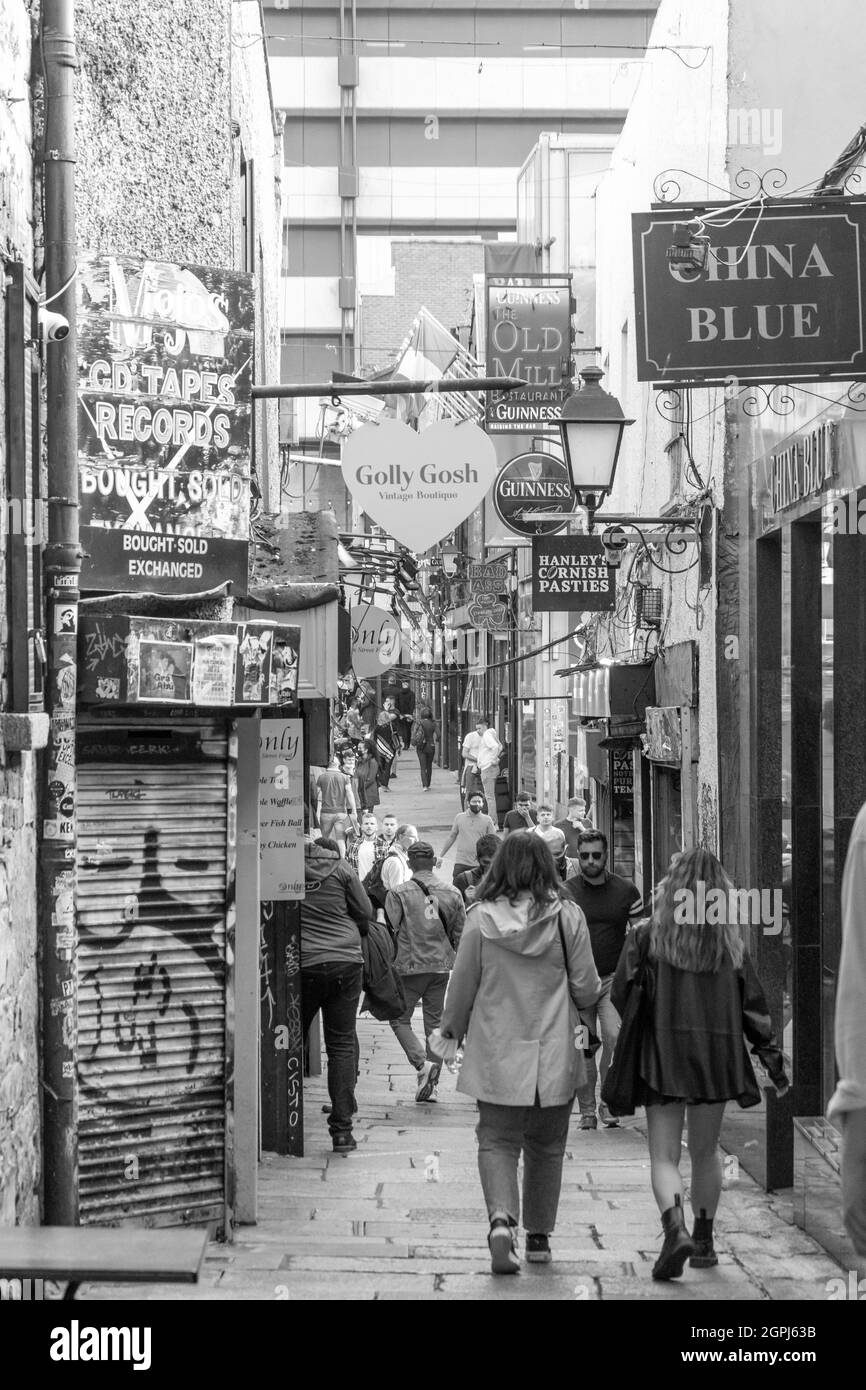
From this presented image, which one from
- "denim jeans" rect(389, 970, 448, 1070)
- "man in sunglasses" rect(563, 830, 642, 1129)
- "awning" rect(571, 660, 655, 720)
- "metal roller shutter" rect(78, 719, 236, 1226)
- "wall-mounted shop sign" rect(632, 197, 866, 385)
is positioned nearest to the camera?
"metal roller shutter" rect(78, 719, 236, 1226)

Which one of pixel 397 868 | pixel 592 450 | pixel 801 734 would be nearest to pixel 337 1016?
pixel 801 734

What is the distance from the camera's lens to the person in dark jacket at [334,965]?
951cm

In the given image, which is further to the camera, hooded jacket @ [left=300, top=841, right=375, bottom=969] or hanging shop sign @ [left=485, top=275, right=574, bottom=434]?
hanging shop sign @ [left=485, top=275, right=574, bottom=434]

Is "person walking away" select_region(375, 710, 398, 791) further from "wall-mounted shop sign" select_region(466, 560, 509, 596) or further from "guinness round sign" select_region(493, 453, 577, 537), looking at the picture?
"guinness round sign" select_region(493, 453, 577, 537)

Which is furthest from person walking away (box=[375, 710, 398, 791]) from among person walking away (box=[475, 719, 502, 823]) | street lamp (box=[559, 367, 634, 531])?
street lamp (box=[559, 367, 634, 531])

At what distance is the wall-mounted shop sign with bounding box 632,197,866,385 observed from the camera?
7492 mm

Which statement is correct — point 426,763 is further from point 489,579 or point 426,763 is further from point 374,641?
point 374,641

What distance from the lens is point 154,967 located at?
24.0ft

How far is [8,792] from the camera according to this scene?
5.68 m

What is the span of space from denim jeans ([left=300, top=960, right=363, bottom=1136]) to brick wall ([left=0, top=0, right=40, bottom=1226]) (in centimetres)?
339

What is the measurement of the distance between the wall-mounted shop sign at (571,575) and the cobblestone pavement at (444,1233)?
5299mm

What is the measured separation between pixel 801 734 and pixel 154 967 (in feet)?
13.8

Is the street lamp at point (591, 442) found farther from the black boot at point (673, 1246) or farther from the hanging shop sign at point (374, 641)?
the hanging shop sign at point (374, 641)

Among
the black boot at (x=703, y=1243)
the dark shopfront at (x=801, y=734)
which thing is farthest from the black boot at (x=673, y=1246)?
the dark shopfront at (x=801, y=734)
